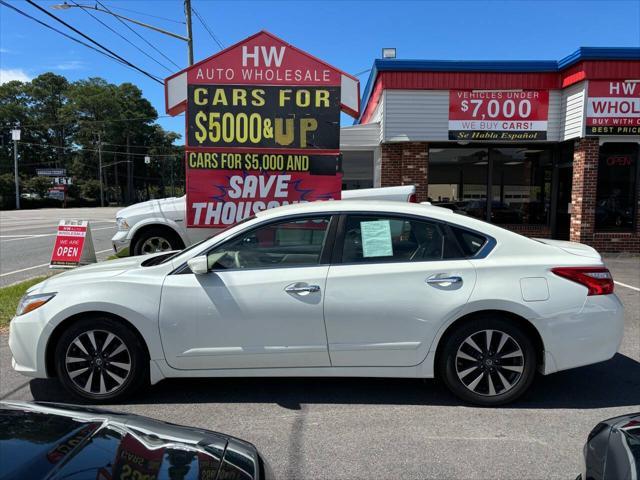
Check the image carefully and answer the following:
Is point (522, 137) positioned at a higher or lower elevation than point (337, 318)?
higher

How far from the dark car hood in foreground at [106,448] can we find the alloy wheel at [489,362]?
88.5 inches

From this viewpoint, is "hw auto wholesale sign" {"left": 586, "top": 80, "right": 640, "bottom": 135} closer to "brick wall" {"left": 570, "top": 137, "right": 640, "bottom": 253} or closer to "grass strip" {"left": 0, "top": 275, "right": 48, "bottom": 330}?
"brick wall" {"left": 570, "top": 137, "right": 640, "bottom": 253}

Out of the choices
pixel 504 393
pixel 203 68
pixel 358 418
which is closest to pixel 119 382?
pixel 358 418

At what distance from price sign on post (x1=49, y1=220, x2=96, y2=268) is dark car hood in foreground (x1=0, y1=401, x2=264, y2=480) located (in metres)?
8.72

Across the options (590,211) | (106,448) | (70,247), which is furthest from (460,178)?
(106,448)

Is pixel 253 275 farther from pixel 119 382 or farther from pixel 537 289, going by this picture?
pixel 537 289

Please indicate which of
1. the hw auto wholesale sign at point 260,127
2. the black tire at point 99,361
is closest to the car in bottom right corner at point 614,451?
the black tire at point 99,361

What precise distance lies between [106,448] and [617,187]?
46.0 feet

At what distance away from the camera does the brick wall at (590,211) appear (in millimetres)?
12439

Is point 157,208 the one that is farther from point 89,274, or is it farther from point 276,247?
point 276,247

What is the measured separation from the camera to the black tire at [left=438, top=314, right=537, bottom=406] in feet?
12.3

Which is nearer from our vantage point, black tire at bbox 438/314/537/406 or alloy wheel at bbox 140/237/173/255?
black tire at bbox 438/314/537/406

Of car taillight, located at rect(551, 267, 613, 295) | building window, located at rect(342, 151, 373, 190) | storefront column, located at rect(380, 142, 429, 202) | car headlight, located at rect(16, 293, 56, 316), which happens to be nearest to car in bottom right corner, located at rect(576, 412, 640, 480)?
car taillight, located at rect(551, 267, 613, 295)

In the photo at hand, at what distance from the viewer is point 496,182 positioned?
1477cm
